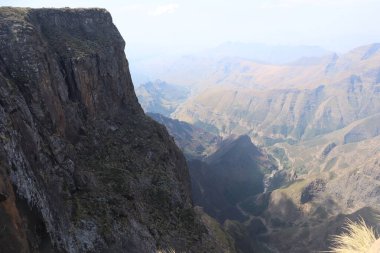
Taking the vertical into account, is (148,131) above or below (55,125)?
below

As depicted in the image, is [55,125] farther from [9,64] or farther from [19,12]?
[19,12]

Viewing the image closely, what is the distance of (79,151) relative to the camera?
48.6 metres

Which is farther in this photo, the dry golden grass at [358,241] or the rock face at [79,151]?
the rock face at [79,151]

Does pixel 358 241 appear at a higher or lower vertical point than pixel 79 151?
higher

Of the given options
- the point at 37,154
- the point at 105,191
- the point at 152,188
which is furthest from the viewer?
the point at 152,188

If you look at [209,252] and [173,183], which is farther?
[173,183]

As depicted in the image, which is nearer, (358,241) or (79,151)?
(358,241)

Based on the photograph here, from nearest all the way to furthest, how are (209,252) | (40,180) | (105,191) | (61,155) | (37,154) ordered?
(40,180), (37,154), (61,155), (105,191), (209,252)

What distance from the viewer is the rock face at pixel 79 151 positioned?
88.2 feet

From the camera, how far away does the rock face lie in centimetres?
2689

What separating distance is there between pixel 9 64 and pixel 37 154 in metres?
12.4

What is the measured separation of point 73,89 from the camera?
53.6 m

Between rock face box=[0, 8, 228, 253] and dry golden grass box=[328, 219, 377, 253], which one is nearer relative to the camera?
dry golden grass box=[328, 219, 377, 253]

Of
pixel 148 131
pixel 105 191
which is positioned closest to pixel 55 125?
pixel 105 191
